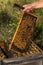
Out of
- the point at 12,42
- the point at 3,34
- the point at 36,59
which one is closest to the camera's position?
the point at 36,59

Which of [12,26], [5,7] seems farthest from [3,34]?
[5,7]

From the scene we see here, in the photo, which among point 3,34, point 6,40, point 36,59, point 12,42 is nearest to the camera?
point 36,59

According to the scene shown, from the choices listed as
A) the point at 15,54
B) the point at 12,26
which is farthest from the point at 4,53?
the point at 12,26

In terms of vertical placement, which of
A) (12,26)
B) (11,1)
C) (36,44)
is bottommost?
(36,44)

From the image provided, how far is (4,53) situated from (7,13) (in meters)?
0.45

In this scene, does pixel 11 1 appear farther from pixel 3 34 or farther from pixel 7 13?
pixel 3 34

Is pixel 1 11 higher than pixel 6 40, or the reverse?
pixel 1 11

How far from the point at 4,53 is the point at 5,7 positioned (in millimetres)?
494

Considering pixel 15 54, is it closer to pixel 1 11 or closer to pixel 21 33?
pixel 21 33

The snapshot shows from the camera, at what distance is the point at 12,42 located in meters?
1.80

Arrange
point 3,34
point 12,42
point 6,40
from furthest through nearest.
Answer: point 3,34
point 6,40
point 12,42

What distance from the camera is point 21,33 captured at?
180cm

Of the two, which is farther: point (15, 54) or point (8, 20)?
point (8, 20)

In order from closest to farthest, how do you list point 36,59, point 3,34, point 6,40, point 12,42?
1. point 36,59
2. point 12,42
3. point 6,40
4. point 3,34
